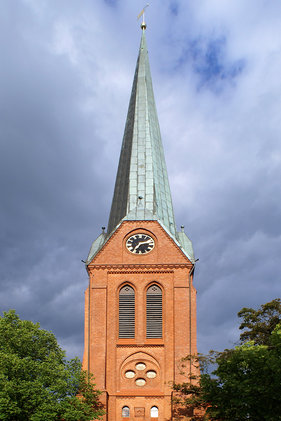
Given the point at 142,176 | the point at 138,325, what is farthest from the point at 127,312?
the point at 142,176

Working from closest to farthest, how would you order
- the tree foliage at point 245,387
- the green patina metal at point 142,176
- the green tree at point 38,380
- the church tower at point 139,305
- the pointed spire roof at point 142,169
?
1. the tree foliage at point 245,387
2. the green tree at point 38,380
3. the church tower at point 139,305
4. the green patina metal at point 142,176
5. the pointed spire roof at point 142,169

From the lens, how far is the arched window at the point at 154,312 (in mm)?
48062

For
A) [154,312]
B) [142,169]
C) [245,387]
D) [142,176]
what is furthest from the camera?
[142,169]

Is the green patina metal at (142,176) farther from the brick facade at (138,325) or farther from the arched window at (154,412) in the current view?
the arched window at (154,412)

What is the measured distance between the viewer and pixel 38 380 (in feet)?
135

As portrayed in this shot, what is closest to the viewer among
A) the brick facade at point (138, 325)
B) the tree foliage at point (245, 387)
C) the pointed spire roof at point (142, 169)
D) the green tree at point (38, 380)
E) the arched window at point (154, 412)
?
the tree foliage at point (245, 387)

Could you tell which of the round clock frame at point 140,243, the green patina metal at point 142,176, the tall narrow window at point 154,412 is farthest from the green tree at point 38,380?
the round clock frame at point 140,243

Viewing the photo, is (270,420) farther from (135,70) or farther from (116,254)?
(135,70)

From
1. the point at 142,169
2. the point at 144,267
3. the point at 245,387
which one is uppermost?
the point at 142,169

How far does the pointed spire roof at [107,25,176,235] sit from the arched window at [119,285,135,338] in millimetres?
5916

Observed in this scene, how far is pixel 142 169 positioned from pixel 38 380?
20.5 m

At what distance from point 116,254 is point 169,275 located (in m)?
4.22

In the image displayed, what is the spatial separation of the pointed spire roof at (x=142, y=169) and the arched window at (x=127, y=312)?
5.92 meters

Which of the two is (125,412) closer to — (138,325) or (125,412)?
(125,412)
